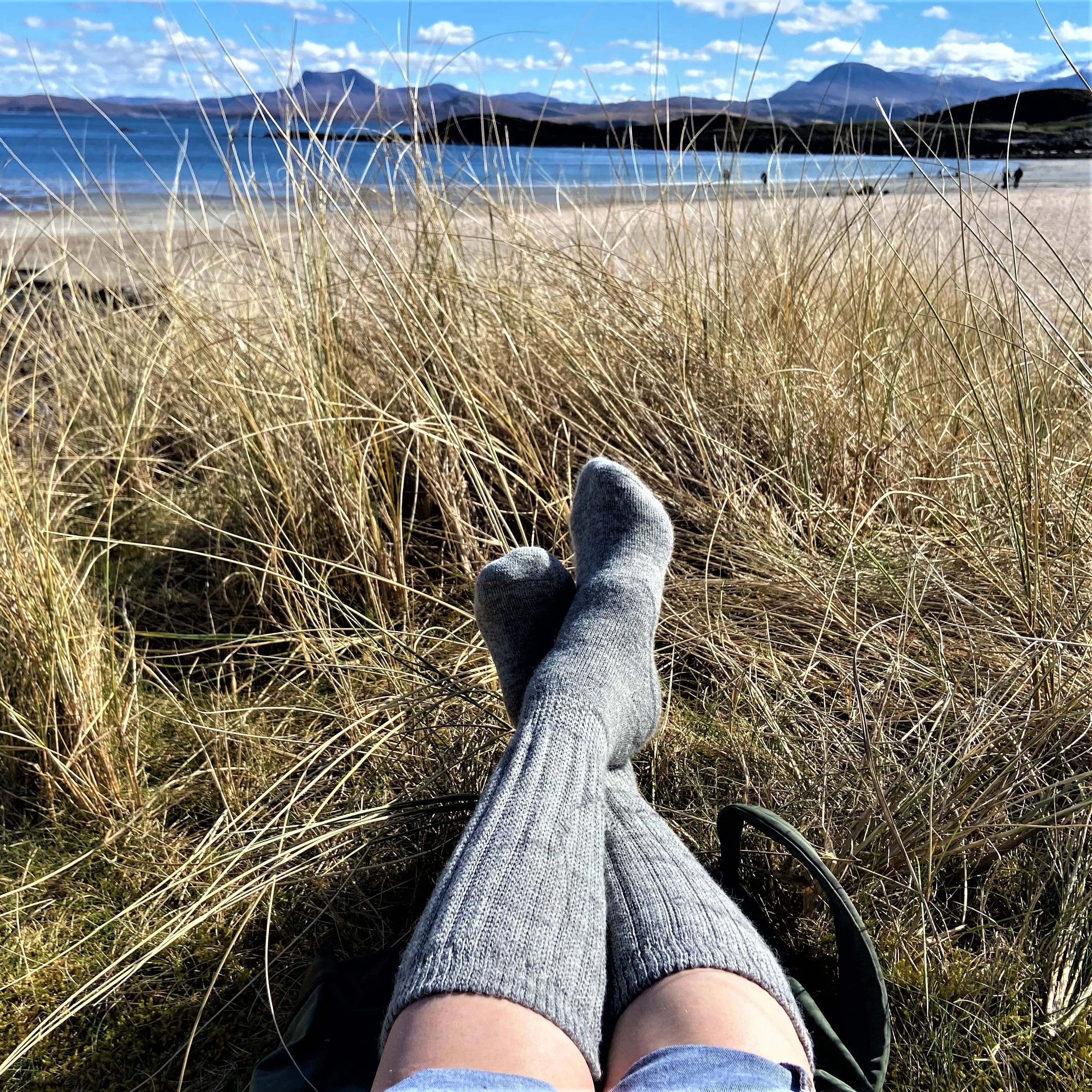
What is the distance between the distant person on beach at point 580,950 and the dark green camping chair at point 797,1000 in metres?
0.08

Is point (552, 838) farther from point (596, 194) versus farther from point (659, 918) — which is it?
point (596, 194)

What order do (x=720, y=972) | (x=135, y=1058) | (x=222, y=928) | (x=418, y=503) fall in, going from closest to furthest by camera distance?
(x=720, y=972)
(x=135, y=1058)
(x=222, y=928)
(x=418, y=503)

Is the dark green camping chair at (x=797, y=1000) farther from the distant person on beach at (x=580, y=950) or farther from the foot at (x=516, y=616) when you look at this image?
the foot at (x=516, y=616)

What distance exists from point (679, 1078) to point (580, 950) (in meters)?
0.14

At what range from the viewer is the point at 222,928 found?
100 centimetres

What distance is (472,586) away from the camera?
62.0 inches

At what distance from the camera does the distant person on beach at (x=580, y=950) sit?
0.67m

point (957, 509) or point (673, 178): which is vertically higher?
point (673, 178)

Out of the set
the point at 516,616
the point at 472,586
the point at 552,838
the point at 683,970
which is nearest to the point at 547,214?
the point at 472,586

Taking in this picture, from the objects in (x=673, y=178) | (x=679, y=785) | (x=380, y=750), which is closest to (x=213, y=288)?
(x=673, y=178)

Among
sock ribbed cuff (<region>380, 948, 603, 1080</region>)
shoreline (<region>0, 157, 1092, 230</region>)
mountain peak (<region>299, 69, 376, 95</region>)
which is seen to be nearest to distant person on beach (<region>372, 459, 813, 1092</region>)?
sock ribbed cuff (<region>380, 948, 603, 1080</region>)

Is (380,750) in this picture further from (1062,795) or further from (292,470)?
(1062,795)

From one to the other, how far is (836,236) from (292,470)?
1270 millimetres

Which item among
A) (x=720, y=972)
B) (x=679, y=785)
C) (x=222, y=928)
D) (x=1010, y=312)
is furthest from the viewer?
(x=1010, y=312)
